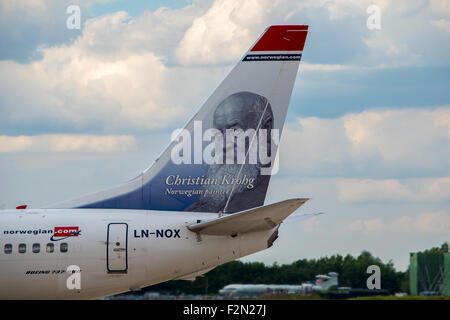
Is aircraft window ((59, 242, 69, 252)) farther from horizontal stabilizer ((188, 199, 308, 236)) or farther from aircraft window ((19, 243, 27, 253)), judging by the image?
horizontal stabilizer ((188, 199, 308, 236))

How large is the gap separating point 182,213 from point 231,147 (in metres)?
2.18

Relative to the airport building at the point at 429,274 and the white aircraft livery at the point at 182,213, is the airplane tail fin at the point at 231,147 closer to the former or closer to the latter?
the white aircraft livery at the point at 182,213

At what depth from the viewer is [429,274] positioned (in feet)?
123

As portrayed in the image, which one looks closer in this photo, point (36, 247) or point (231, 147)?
point (36, 247)

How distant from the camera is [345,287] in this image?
39.1 metres

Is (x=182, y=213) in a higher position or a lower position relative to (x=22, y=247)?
higher

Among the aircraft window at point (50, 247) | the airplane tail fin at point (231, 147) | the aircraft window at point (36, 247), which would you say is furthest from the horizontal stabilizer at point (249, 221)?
the aircraft window at point (36, 247)

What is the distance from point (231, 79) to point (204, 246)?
15.1 ft

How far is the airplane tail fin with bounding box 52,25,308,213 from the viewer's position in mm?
22547

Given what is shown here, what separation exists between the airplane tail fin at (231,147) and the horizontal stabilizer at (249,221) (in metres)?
1.13

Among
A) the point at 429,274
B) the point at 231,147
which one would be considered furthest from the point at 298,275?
the point at 231,147

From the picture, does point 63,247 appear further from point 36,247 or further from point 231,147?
point 231,147

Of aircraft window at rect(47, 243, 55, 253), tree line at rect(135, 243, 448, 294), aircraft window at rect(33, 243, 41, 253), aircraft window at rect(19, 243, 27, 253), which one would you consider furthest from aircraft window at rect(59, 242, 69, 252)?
tree line at rect(135, 243, 448, 294)
